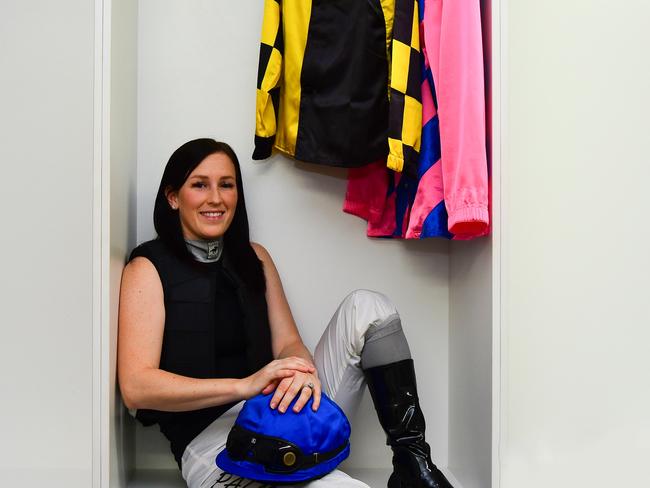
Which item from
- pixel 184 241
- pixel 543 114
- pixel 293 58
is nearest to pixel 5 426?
pixel 184 241

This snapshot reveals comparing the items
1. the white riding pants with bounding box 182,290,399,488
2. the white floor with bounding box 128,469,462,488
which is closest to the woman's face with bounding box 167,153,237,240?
the white riding pants with bounding box 182,290,399,488

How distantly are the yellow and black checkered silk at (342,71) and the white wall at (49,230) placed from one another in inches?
21.7

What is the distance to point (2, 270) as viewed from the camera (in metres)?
1.81

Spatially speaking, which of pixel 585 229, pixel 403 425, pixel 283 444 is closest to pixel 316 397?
pixel 283 444

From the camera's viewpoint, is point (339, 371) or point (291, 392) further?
point (339, 371)

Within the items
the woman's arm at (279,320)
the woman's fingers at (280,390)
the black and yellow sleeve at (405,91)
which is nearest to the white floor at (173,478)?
the woman's arm at (279,320)

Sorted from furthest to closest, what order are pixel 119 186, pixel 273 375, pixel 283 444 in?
pixel 119 186
pixel 273 375
pixel 283 444

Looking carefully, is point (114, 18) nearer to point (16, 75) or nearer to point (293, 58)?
point (16, 75)

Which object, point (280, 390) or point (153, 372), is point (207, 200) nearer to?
point (153, 372)

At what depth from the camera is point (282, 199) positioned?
228 centimetres

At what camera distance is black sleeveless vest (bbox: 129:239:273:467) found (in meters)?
1.97

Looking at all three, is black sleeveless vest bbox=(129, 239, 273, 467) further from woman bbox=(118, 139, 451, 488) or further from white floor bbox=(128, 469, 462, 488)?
white floor bbox=(128, 469, 462, 488)

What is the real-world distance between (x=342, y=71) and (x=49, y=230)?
89cm

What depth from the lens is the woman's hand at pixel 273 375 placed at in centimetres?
179
